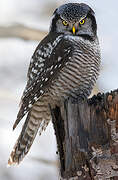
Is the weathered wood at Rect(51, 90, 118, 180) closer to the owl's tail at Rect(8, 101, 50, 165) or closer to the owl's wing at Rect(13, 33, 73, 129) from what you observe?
the owl's wing at Rect(13, 33, 73, 129)

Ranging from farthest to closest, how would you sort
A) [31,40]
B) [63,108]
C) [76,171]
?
[31,40] < [63,108] < [76,171]

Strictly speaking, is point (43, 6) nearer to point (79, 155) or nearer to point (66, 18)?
point (66, 18)

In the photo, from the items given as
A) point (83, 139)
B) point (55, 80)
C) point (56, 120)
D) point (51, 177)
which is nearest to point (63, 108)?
point (56, 120)

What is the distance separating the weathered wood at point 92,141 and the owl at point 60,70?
1.02 metres

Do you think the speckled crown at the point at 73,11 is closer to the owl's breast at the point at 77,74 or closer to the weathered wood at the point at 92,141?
the owl's breast at the point at 77,74

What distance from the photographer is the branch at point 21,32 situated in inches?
366

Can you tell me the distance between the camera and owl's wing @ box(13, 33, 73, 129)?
489 centimetres

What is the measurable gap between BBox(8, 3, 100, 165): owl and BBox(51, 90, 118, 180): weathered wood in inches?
40.0

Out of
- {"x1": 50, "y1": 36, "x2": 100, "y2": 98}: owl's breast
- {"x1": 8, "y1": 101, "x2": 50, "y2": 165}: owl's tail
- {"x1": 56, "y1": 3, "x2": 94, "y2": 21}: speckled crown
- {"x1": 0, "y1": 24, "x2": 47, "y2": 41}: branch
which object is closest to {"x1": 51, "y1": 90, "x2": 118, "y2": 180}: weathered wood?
{"x1": 50, "y1": 36, "x2": 100, "y2": 98}: owl's breast

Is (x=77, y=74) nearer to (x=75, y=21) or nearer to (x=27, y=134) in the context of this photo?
(x=75, y=21)

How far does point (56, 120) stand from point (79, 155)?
577 mm

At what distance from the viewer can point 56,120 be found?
4219mm

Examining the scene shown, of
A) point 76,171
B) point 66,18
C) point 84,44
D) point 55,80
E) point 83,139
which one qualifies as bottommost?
point 76,171

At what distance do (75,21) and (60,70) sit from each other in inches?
26.0
